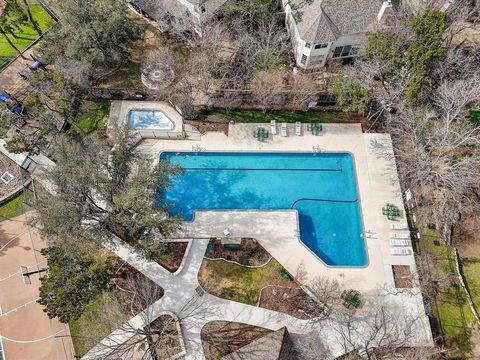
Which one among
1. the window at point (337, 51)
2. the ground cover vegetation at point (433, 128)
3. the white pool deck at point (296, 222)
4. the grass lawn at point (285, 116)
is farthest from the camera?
the window at point (337, 51)

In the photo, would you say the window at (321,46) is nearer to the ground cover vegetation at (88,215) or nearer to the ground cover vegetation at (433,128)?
the ground cover vegetation at (433,128)

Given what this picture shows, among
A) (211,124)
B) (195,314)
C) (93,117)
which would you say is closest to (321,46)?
(211,124)

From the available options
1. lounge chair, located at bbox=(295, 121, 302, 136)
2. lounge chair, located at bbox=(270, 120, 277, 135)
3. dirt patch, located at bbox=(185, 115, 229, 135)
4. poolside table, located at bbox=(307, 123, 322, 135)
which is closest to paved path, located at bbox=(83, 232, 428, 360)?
dirt patch, located at bbox=(185, 115, 229, 135)

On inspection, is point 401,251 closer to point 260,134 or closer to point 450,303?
point 450,303

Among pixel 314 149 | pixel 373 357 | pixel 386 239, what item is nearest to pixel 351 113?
pixel 314 149

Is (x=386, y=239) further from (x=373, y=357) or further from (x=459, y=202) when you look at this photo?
(x=373, y=357)

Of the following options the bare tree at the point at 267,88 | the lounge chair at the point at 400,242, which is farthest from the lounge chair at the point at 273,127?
the lounge chair at the point at 400,242
